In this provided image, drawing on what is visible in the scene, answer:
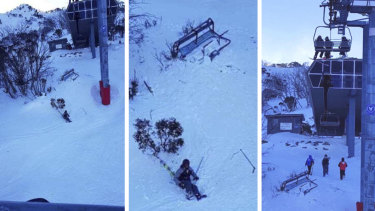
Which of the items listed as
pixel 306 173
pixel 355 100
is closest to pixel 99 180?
pixel 306 173

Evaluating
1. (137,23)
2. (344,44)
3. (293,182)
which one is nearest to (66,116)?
(137,23)

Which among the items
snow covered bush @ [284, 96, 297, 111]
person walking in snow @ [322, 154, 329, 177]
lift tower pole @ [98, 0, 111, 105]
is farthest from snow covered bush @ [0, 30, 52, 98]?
snow covered bush @ [284, 96, 297, 111]

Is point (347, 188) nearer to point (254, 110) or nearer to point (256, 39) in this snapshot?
point (254, 110)

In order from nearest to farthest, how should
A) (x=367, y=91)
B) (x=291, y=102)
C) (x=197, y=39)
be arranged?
(x=367, y=91) < (x=197, y=39) < (x=291, y=102)

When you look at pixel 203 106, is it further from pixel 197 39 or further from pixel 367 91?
pixel 367 91

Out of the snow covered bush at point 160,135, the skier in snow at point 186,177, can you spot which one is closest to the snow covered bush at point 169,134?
the snow covered bush at point 160,135

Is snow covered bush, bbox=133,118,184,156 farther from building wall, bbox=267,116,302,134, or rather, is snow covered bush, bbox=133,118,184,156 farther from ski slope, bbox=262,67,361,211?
building wall, bbox=267,116,302,134
